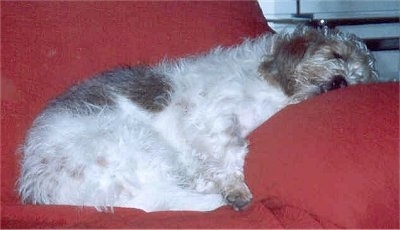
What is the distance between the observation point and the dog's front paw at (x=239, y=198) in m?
2.45

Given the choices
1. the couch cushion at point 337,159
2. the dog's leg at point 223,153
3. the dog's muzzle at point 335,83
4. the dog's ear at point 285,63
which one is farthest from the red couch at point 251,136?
the dog's muzzle at point 335,83

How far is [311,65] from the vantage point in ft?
9.99

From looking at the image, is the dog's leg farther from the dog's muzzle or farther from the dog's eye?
the dog's eye

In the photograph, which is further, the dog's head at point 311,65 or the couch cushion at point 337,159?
the dog's head at point 311,65

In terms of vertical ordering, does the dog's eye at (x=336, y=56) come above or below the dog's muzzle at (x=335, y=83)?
above

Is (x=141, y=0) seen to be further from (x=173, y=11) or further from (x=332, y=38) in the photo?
(x=332, y=38)

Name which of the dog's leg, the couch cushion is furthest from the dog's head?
the couch cushion

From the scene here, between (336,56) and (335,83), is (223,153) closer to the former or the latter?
(335,83)

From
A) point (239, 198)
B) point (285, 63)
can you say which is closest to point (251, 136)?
point (239, 198)

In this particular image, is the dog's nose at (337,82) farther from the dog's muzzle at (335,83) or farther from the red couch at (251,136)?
the red couch at (251,136)

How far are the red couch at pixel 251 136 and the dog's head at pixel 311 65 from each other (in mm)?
375

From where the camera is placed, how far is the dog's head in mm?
3033

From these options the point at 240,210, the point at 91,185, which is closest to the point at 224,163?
the point at 240,210

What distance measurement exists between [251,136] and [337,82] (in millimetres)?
650
